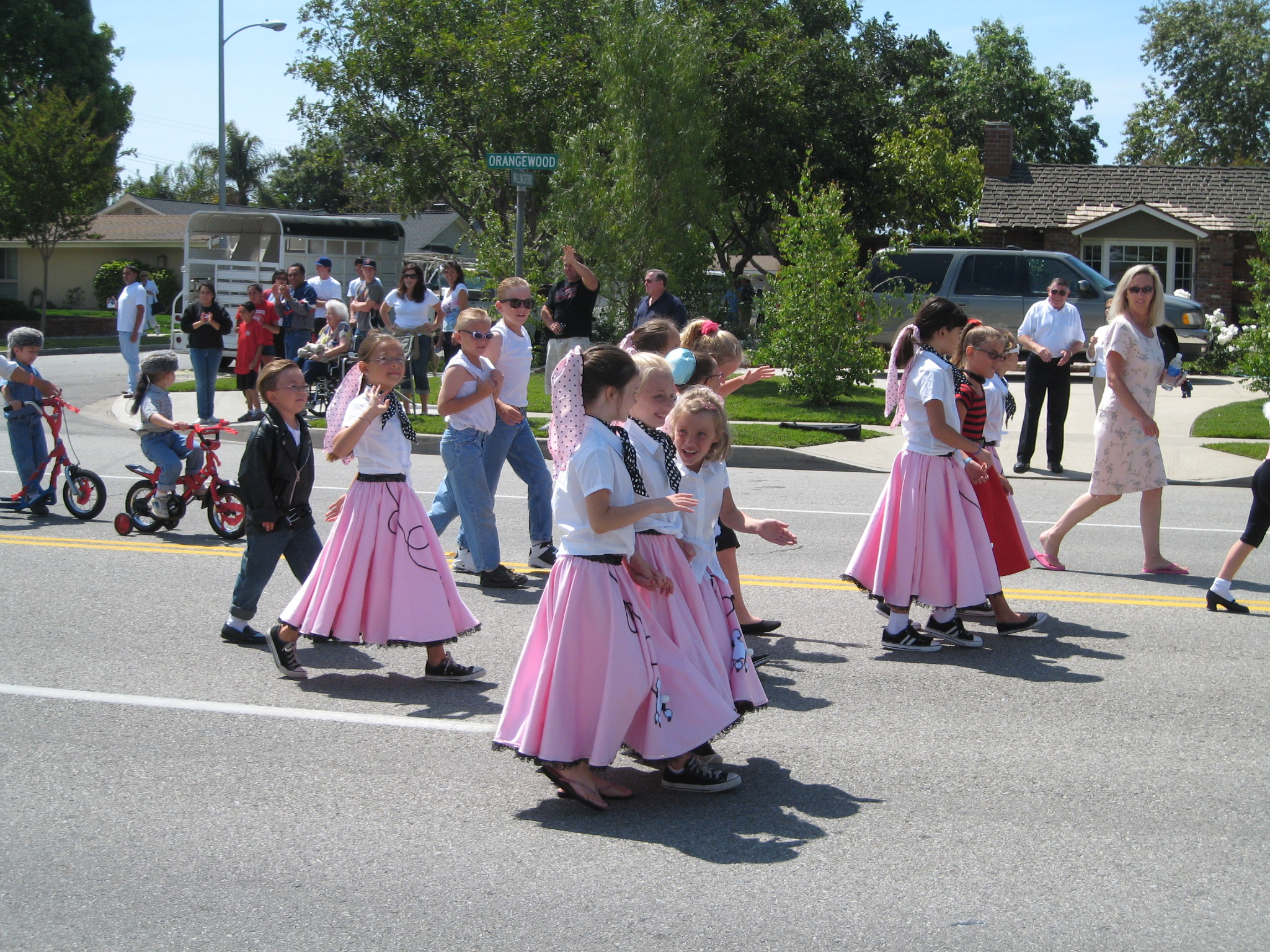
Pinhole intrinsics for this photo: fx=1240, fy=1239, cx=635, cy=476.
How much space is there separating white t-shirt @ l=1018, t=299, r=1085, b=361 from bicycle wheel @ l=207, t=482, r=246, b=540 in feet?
27.2

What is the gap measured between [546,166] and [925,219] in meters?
20.6

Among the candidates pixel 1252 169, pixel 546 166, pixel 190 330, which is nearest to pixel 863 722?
pixel 546 166

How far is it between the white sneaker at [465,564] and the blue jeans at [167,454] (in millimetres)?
2736

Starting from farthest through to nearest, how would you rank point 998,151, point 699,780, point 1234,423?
point 998,151
point 1234,423
point 699,780

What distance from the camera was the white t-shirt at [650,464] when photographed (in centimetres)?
457

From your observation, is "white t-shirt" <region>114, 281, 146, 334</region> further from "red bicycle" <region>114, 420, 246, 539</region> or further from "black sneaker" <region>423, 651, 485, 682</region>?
"black sneaker" <region>423, 651, 485, 682</region>

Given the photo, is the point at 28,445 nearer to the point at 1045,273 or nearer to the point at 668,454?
the point at 668,454

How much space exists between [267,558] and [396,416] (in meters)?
1.06

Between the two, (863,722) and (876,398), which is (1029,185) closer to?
(876,398)

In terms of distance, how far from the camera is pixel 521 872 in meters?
4.07

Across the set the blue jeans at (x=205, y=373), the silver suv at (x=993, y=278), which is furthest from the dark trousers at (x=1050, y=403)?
the blue jeans at (x=205, y=373)

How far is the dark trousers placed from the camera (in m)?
13.3

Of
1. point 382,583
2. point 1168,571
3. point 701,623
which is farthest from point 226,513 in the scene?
point 1168,571

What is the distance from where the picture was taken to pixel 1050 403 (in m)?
13.5
